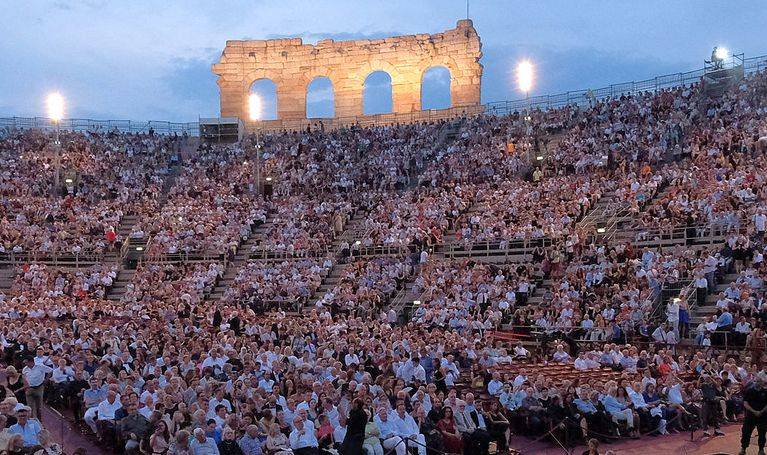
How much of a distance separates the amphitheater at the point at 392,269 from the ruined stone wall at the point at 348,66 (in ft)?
0.42

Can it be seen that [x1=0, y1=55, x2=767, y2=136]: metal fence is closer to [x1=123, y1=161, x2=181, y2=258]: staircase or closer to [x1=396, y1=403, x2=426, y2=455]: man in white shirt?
[x1=123, y1=161, x2=181, y2=258]: staircase

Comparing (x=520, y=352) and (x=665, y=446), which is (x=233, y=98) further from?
(x=665, y=446)

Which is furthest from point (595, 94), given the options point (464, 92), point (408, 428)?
point (408, 428)

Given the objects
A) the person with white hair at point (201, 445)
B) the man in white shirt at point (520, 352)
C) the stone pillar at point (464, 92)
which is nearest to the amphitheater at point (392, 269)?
the person with white hair at point (201, 445)

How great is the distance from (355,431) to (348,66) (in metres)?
41.4

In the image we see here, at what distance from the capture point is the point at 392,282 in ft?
95.0

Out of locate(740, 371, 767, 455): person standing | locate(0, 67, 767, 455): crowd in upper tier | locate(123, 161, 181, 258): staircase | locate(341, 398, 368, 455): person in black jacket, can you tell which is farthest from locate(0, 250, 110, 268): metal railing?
locate(740, 371, 767, 455): person standing

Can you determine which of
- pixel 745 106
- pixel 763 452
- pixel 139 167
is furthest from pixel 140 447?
pixel 139 167

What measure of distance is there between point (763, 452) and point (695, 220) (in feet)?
44.2

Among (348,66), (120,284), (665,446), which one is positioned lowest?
(665,446)

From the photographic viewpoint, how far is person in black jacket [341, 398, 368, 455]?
10.7 metres

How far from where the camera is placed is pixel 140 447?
1155 cm

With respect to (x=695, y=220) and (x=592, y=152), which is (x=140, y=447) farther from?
(x=592, y=152)

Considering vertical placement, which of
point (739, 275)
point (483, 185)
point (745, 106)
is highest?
point (745, 106)
